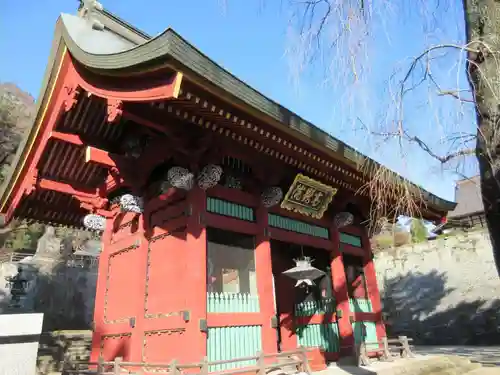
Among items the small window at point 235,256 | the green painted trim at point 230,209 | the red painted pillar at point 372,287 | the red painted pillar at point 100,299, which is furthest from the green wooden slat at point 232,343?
the red painted pillar at point 372,287

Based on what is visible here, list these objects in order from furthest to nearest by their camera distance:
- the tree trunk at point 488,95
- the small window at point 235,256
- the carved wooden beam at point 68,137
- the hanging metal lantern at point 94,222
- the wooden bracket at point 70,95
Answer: the hanging metal lantern at point 94,222 < the small window at point 235,256 < the carved wooden beam at point 68,137 < the wooden bracket at point 70,95 < the tree trunk at point 488,95

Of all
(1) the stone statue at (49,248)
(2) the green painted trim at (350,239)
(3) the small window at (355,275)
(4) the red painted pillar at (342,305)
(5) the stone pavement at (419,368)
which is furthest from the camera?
(1) the stone statue at (49,248)

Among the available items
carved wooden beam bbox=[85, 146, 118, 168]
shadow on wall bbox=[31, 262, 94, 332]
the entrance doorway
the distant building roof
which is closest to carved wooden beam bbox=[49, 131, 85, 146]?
carved wooden beam bbox=[85, 146, 118, 168]

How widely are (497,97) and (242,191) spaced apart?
5.26m

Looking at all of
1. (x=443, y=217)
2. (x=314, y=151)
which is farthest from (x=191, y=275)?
(x=443, y=217)

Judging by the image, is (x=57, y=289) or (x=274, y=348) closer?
(x=274, y=348)

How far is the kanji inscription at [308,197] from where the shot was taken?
861 centimetres

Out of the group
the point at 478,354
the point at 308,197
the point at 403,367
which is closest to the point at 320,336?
the point at 403,367

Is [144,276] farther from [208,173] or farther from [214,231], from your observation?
[208,173]

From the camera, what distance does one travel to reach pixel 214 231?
24.6ft

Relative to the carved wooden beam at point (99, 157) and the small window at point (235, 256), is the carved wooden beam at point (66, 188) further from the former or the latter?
the small window at point (235, 256)

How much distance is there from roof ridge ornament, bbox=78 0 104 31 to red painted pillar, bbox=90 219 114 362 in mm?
4529

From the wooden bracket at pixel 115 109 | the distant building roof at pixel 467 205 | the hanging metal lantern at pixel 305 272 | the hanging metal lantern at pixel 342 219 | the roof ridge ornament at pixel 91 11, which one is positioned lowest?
the hanging metal lantern at pixel 305 272

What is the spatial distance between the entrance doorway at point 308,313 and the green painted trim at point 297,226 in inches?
26.0
